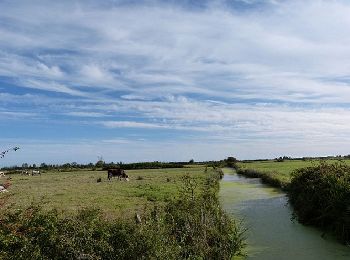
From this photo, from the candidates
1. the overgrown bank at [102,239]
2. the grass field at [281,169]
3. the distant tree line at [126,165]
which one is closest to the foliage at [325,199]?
the overgrown bank at [102,239]

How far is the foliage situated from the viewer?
52.6ft

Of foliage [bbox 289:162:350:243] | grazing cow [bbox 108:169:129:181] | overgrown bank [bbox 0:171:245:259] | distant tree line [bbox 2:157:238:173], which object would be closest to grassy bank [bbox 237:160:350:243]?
foliage [bbox 289:162:350:243]

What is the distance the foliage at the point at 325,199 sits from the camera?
16.0 metres

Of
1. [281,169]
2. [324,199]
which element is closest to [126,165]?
[281,169]

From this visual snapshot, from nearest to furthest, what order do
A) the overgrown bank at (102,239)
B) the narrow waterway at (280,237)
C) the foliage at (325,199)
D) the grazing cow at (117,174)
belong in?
1. the overgrown bank at (102,239)
2. the narrow waterway at (280,237)
3. the foliage at (325,199)
4. the grazing cow at (117,174)

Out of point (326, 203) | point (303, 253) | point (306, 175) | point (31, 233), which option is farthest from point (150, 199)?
point (31, 233)

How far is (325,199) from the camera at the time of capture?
18094mm

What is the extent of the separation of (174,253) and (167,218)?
11.1 ft

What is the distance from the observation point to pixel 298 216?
20.2 metres

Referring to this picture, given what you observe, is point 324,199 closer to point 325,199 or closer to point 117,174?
point 325,199

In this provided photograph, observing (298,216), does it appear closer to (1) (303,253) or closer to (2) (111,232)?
(1) (303,253)

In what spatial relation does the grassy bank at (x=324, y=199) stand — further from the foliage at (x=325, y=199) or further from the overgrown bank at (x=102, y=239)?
the overgrown bank at (x=102, y=239)

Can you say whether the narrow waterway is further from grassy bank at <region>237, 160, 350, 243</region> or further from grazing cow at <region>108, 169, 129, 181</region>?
grazing cow at <region>108, 169, 129, 181</region>

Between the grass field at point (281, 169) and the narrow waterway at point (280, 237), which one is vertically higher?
the grass field at point (281, 169)
